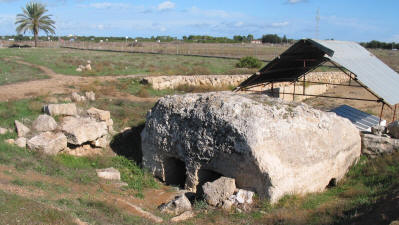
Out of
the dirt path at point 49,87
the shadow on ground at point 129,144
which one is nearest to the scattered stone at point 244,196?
the shadow on ground at point 129,144

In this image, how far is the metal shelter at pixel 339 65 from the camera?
1170cm

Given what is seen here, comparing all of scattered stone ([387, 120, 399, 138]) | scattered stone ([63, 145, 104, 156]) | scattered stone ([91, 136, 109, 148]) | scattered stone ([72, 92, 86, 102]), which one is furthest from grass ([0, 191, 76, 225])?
scattered stone ([387, 120, 399, 138])

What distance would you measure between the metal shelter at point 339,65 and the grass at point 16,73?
1306 centimetres

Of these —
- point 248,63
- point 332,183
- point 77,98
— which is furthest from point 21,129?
point 248,63

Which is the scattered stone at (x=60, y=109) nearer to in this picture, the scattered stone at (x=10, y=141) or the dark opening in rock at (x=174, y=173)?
the scattered stone at (x=10, y=141)

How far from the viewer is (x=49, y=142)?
1152 cm

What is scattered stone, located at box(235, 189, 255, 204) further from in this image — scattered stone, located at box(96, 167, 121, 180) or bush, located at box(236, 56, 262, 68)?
bush, located at box(236, 56, 262, 68)

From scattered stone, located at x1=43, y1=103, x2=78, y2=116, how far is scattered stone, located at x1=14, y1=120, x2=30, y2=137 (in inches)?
50.3

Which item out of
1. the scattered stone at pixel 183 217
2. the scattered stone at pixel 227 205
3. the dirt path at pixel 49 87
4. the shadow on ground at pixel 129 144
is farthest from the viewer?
the dirt path at pixel 49 87

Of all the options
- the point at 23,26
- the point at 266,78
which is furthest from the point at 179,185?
the point at 23,26

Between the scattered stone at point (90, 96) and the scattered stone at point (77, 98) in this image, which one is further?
the scattered stone at point (90, 96)

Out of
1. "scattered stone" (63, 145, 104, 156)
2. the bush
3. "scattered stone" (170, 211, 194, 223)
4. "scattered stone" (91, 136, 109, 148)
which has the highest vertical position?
the bush

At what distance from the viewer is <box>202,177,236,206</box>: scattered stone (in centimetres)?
936

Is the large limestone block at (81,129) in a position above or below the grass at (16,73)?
below
